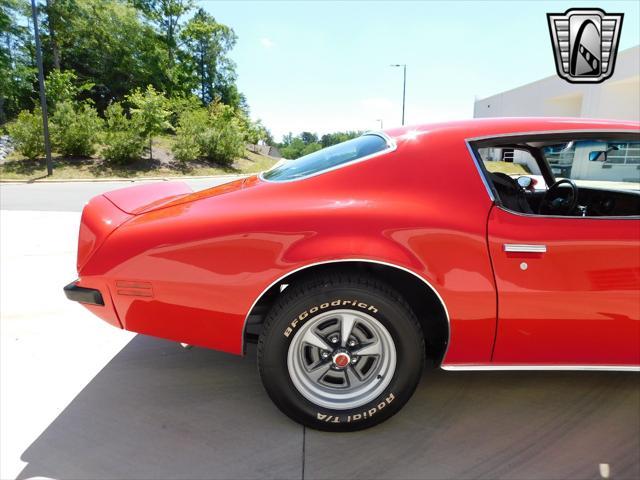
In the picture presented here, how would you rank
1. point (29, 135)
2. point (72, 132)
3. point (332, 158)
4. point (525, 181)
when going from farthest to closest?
point (72, 132), point (29, 135), point (525, 181), point (332, 158)

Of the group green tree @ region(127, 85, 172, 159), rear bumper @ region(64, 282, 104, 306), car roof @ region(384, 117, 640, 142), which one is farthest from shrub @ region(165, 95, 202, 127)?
car roof @ region(384, 117, 640, 142)

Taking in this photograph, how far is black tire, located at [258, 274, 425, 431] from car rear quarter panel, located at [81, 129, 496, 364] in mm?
125

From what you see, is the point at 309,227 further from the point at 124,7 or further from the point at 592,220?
the point at 124,7

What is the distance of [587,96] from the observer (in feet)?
86.3

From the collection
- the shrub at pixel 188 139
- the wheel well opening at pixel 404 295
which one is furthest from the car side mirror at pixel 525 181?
the shrub at pixel 188 139

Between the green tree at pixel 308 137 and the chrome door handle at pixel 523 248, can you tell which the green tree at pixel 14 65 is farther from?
the green tree at pixel 308 137

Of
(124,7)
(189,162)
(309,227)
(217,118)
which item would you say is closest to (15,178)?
(189,162)

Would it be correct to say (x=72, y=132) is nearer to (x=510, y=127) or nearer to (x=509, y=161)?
(x=509, y=161)

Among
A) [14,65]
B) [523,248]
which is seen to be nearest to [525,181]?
[523,248]

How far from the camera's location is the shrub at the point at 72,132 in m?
19.1

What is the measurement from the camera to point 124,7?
119 feet

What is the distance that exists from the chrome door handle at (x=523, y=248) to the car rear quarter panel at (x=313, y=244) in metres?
0.11

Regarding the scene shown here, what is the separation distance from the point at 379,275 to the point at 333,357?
45 centimetres

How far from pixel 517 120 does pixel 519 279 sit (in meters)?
0.86
